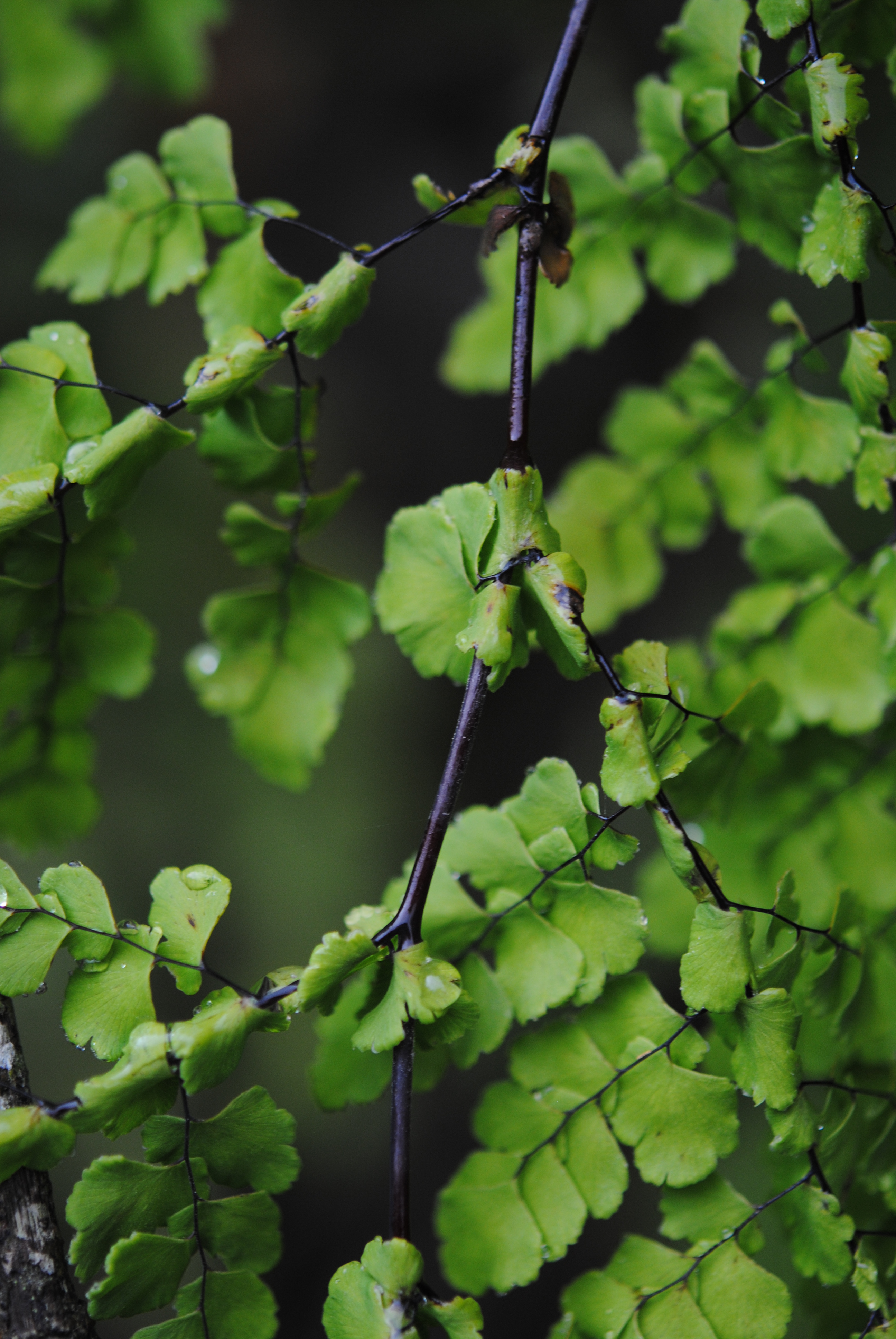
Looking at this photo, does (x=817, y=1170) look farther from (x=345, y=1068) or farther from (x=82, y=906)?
(x=82, y=906)

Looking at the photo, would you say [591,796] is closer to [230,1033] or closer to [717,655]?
[230,1033]

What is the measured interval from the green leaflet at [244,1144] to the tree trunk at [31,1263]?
0.18 feet

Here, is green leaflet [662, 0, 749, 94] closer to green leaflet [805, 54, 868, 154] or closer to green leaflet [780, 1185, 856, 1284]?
green leaflet [805, 54, 868, 154]

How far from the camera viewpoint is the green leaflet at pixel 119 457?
0.45 metres

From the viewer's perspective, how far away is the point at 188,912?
43 cm

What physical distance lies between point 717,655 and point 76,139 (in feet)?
3.99

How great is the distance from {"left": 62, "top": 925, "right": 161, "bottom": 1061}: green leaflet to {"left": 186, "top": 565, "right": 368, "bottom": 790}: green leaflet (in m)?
0.24

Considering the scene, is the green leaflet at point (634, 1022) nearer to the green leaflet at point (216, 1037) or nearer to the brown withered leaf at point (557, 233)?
the green leaflet at point (216, 1037)

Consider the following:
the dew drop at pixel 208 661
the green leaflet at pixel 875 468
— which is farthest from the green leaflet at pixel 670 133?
the dew drop at pixel 208 661

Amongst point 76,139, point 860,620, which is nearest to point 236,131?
point 76,139

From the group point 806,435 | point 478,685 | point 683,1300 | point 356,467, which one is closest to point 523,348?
point 478,685

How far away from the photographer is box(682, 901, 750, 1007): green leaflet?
1.36ft

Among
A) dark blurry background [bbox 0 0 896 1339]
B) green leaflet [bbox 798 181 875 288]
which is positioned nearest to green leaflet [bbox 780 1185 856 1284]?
green leaflet [bbox 798 181 875 288]

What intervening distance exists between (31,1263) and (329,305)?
478mm
